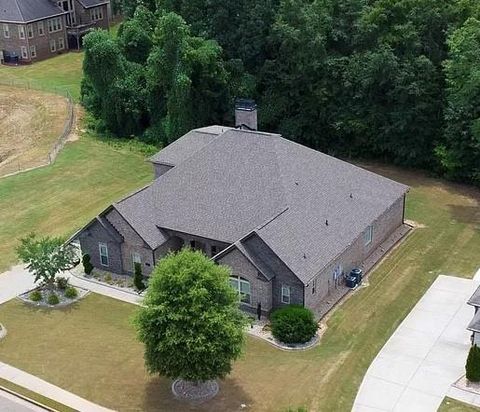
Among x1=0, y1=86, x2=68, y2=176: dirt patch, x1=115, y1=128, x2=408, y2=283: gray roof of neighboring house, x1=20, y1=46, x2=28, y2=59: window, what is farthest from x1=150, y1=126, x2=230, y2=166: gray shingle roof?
x1=20, y1=46, x2=28, y2=59: window

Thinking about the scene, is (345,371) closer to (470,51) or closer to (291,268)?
(291,268)

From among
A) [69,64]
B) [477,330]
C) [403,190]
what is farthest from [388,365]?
[69,64]

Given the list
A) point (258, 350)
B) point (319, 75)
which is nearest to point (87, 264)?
point (258, 350)

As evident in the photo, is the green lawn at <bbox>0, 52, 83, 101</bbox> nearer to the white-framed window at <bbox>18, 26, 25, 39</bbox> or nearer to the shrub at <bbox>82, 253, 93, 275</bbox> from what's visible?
the white-framed window at <bbox>18, 26, 25, 39</bbox>

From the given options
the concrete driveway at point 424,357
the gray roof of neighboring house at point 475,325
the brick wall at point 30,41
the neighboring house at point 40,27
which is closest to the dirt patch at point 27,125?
the brick wall at point 30,41

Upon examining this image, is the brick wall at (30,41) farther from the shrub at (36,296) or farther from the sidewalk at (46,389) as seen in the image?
the sidewalk at (46,389)

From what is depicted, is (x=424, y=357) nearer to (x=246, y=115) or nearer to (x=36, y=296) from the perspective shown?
(x=36, y=296)
